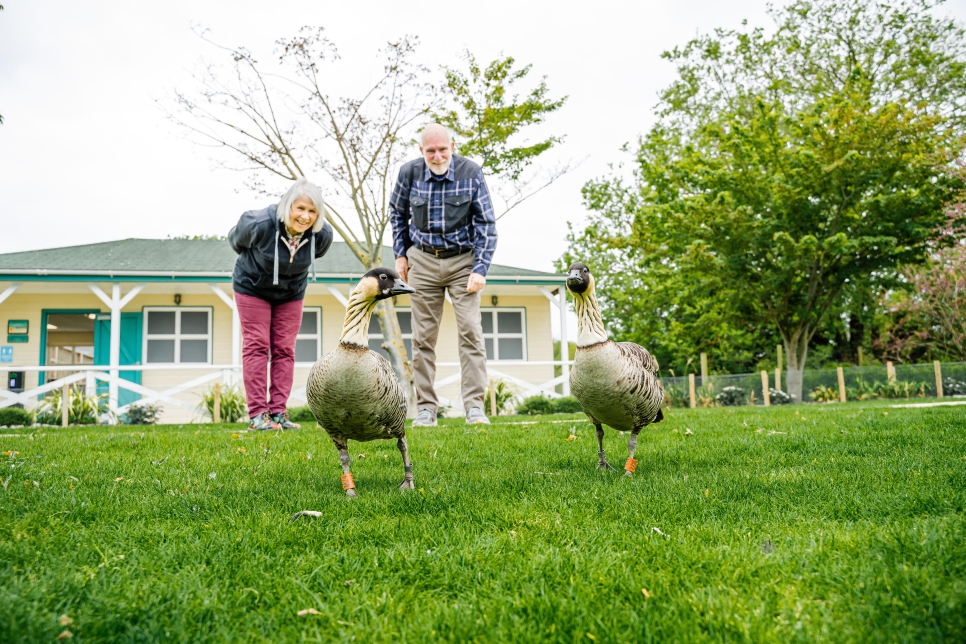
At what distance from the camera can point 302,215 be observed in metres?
6.39

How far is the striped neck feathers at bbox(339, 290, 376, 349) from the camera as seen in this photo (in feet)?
11.8

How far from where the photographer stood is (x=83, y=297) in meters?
18.0

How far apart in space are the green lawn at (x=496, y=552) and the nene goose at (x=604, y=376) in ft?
1.29

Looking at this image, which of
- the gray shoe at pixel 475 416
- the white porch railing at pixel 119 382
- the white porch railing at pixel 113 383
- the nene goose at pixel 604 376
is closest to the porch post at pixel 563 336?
the white porch railing at pixel 119 382

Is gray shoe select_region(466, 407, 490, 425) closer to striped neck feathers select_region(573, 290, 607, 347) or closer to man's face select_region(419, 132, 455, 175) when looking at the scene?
man's face select_region(419, 132, 455, 175)

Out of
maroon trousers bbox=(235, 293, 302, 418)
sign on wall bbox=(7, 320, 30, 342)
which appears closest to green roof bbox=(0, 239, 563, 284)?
sign on wall bbox=(7, 320, 30, 342)

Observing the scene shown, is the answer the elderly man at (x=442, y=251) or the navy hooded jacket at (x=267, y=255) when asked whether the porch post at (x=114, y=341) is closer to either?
the navy hooded jacket at (x=267, y=255)

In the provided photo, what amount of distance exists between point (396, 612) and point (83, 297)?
19.4 m

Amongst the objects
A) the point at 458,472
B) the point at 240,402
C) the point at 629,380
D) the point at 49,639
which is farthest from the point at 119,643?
the point at 240,402

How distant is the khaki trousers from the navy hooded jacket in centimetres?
105

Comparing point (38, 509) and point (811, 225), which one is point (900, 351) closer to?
point (811, 225)

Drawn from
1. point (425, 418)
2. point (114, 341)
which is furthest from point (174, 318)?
point (425, 418)

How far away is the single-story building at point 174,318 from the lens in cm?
1638

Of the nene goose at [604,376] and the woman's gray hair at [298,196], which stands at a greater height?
the woman's gray hair at [298,196]
